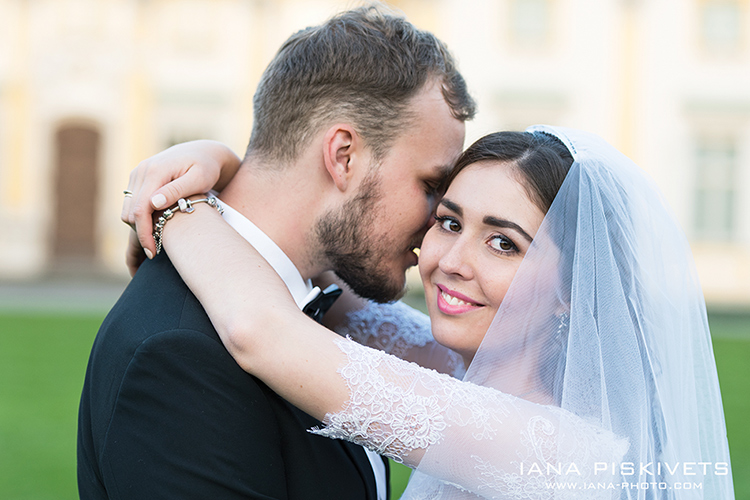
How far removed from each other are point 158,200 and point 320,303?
716 millimetres

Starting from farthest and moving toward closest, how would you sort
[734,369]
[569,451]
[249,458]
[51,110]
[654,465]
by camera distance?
[51,110], [734,369], [654,465], [569,451], [249,458]

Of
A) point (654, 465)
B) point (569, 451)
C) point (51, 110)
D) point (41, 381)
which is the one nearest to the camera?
point (569, 451)

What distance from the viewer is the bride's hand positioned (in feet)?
7.56

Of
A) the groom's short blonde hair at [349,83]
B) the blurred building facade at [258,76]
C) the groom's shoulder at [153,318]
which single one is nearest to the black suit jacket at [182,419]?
the groom's shoulder at [153,318]

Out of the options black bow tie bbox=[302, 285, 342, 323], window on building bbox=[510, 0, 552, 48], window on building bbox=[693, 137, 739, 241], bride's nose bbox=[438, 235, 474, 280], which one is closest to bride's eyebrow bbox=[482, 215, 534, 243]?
bride's nose bbox=[438, 235, 474, 280]

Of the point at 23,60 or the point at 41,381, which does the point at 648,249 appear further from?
the point at 23,60

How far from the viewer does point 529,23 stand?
19.0 meters

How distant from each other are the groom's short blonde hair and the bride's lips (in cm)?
57

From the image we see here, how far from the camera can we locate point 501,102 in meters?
19.1

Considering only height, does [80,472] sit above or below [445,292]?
below

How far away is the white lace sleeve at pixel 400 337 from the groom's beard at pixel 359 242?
399mm

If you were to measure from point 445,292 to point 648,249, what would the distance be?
729mm

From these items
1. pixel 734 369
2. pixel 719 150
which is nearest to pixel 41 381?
pixel 734 369

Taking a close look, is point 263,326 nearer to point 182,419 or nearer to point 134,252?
point 182,419
